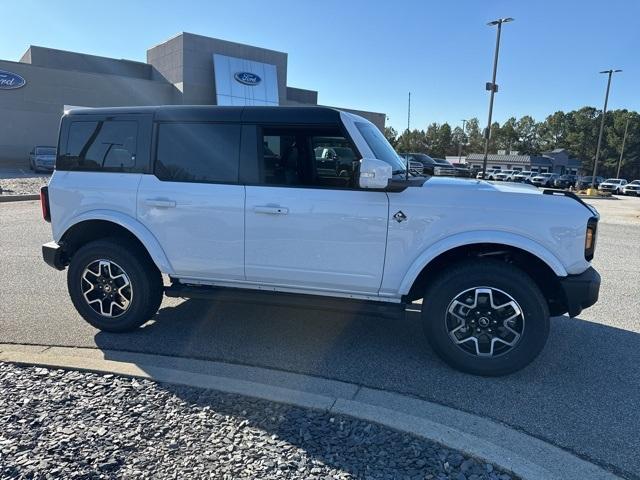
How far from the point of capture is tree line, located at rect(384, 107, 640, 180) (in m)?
80.7

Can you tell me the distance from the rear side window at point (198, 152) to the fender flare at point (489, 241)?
1.68 meters

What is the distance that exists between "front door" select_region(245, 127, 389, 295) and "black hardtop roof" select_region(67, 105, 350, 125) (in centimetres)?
9

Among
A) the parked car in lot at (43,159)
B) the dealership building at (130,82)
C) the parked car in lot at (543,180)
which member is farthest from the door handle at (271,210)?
the parked car in lot at (543,180)

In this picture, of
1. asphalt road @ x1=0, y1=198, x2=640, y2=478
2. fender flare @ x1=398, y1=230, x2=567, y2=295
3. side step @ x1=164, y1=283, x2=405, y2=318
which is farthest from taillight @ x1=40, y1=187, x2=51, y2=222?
fender flare @ x1=398, y1=230, x2=567, y2=295

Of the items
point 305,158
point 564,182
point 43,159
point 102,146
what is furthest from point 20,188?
point 564,182

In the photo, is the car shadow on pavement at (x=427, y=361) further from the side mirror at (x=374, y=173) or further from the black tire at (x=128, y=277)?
the side mirror at (x=374, y=173)

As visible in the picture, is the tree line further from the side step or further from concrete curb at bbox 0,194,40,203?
the side step

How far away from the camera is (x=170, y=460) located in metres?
2.53

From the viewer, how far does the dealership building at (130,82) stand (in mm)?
31938

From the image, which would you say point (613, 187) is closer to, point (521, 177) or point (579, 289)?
point (521, 177)

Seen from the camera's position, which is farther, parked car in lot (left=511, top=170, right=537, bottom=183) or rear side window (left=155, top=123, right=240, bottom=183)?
parked car in lot (left=511, top=170, right=537, bottom=183)

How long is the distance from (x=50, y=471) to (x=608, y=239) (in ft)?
38.8

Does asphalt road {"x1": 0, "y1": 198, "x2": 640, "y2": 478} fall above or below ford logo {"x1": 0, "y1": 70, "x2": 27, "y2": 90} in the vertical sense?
below

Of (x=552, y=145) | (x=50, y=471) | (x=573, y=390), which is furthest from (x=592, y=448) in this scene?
(x=552, y=145)
